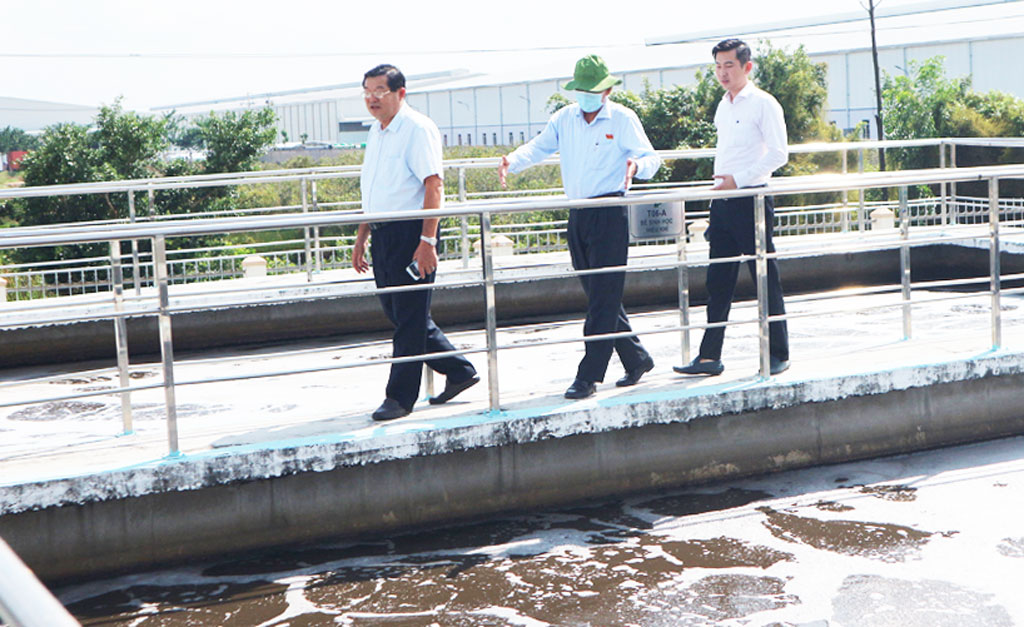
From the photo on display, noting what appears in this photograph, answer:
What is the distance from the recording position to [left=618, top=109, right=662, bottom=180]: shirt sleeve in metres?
5.66

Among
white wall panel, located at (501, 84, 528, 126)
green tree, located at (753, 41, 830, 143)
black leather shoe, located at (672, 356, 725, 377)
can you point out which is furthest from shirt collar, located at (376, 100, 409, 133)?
white wall panel, located at (501, 84, 528, 126)

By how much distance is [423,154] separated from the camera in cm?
532

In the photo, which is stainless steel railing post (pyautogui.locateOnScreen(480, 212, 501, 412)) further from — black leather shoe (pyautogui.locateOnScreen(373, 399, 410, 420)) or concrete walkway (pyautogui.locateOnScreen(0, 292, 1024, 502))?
black leather shoe (pyautogui.locateOnScreen(373, 399, 410, 420))

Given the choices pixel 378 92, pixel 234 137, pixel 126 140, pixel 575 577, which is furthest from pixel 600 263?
pixel 234 137

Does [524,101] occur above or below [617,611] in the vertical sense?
above

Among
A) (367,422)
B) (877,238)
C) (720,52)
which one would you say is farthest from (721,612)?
(877,238)

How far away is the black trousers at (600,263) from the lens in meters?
5.66

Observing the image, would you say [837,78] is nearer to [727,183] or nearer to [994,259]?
[994,259]

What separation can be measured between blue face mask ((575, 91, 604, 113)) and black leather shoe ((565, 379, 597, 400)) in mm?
1316

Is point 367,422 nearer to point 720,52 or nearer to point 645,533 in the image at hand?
point 645,533

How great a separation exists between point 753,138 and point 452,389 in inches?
77.8

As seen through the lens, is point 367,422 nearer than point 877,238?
Yes

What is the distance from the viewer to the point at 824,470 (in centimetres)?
592

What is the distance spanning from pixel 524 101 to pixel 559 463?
5997 centimetres
